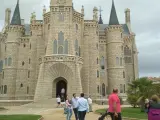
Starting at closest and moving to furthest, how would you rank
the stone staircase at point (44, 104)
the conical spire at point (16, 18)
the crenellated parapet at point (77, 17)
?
the stone staircase at point (44, 104) → the crenellated parapet at point (77, 17) → the conical spire at point (16, 18)

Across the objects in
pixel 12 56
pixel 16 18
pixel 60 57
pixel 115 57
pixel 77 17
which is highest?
pixel 16 18

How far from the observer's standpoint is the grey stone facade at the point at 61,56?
41344mm

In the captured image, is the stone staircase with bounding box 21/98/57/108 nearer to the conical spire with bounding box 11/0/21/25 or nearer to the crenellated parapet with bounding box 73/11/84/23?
the crenellated parapet with bounding box 73/11/84/23

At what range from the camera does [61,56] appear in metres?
41.3

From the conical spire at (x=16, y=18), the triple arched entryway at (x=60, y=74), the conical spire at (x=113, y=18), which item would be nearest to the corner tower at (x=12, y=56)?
the conical spire at (x=16, y=18)

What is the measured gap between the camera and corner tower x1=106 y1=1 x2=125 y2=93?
164ft

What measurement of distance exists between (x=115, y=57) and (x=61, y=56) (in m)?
14.5

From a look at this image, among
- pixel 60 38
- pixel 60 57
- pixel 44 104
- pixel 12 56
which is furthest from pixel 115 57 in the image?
pixel 12 56

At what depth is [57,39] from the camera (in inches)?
1708

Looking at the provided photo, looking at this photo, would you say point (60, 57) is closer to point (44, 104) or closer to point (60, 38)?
point (60, 38)

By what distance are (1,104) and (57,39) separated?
15597 mm

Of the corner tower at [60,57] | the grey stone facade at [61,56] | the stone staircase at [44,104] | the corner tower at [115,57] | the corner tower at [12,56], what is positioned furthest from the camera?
the corner tower at [115,57]

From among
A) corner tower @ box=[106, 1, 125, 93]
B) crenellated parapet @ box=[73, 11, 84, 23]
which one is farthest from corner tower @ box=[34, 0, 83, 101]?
corner tower @ box=[106, 1, 125, 93]

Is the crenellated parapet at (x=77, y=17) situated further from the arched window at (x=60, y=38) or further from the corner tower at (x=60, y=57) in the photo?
the arched window at (x=60, y=38)
